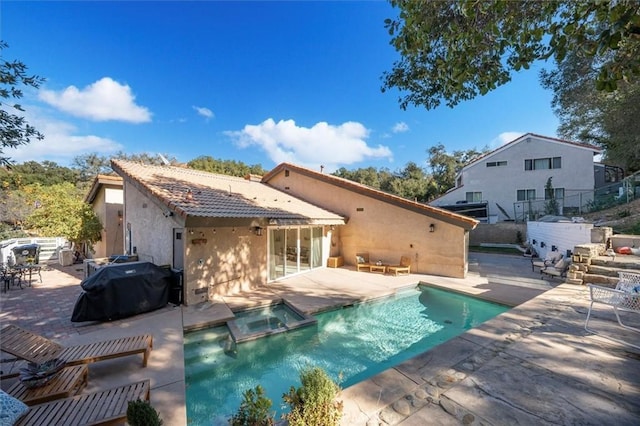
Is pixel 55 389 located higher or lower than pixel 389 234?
lower

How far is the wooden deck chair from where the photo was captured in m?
4.04

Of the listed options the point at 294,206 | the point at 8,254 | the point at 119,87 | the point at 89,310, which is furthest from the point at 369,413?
the point at 119,87

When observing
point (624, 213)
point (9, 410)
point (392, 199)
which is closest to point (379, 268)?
point (392, 199)

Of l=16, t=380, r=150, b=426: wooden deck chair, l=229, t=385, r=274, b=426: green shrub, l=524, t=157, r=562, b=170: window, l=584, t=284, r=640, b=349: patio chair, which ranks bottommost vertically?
l=16, t=380, r=150, b=426: wooden deck chair

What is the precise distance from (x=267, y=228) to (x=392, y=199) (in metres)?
8.06

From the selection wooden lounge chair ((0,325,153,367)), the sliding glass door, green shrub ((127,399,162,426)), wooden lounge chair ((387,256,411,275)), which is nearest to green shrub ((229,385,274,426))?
green shrub ((127,399,162,426))

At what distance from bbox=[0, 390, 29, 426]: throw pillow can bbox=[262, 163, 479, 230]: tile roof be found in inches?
636

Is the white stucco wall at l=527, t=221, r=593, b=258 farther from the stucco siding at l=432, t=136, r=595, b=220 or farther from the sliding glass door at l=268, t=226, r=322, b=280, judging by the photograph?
the sliding glass door at l=268, t=226, r=322, b=280

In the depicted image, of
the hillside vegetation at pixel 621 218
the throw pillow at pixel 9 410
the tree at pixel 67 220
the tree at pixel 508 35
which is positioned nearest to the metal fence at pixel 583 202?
the hillside vegetation at pixel 621 218

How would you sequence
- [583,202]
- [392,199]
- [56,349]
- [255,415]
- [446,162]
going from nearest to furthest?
[255,415], [56,349], [392,199], [583,202], [446,162]

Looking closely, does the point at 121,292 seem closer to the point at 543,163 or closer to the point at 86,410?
the point at 86,410

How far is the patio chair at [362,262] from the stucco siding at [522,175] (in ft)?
69.6

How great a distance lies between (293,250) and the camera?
52.5ft

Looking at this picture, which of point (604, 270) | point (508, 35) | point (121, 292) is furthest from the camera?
point (604, 270)
